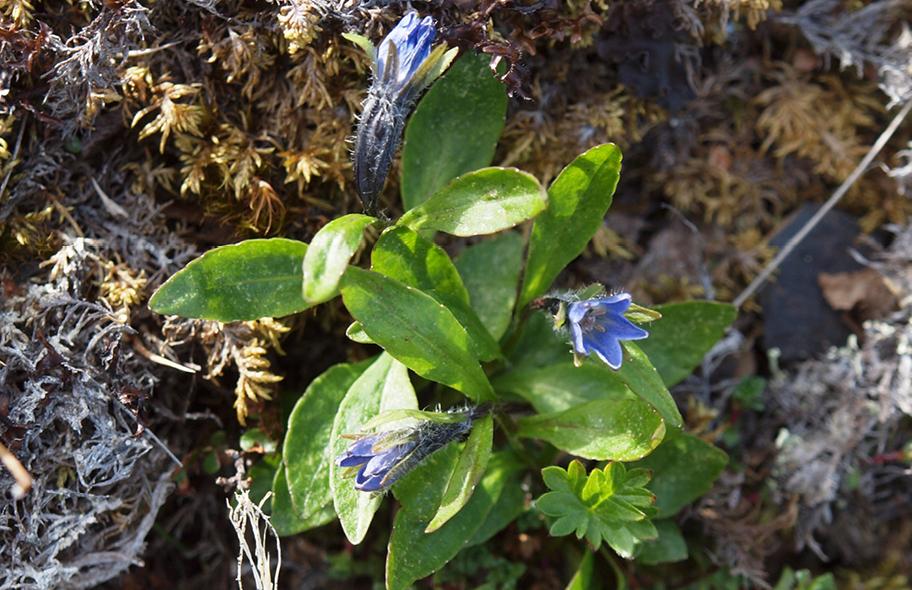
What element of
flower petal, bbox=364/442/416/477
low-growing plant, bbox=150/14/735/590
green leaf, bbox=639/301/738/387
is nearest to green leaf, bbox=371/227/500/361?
low-growing plant, bbox=150/14/735/590

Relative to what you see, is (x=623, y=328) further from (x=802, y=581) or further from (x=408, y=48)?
(x=802, y=581)

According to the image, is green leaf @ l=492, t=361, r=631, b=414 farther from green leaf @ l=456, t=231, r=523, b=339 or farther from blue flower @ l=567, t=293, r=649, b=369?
blue flower @ l=567, t=293, r=649, b=369

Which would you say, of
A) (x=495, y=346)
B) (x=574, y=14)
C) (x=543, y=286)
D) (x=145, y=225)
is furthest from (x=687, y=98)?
(x=145, y=225)

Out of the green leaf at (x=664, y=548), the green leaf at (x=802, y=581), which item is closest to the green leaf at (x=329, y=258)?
the green leaf at (x=664, y=548)

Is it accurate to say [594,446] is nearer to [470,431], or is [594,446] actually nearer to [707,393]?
[470,431]

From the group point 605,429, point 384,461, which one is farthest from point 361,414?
point 605,429
